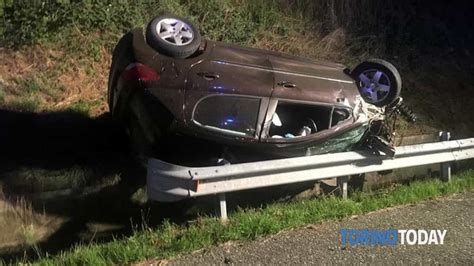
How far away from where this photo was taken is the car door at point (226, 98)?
5715mm

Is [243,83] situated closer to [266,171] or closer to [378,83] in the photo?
[266,171]

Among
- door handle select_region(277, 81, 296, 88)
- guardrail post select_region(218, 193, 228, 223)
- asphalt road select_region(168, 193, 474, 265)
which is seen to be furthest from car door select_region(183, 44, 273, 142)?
asphalt road select_region(168, 193, 474, 265)

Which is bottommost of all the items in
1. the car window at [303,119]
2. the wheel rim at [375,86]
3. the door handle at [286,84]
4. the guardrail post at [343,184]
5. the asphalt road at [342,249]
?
the guardrail post at [343,184]

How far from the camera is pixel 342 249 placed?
16.4 feet

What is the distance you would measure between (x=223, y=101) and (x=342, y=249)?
1.90 meters

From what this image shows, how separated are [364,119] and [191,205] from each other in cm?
221

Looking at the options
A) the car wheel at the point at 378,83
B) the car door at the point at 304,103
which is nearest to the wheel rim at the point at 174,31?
the car door at the point at 304,103

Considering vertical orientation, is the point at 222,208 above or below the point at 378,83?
Result: below

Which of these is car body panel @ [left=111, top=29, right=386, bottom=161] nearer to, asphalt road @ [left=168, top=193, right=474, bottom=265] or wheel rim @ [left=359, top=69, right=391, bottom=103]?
wheel rim @ [left=359, top=69, right=391, bottom=103]

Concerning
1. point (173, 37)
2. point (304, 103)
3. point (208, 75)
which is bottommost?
point (304, 103)

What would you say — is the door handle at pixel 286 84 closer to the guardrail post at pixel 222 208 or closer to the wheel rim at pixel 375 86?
the wheel rim at pixel 375 86

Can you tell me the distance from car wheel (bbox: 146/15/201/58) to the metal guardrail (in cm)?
114

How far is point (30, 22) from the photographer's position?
836cm

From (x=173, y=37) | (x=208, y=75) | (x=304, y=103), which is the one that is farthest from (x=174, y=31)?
(x=304, y=103)
